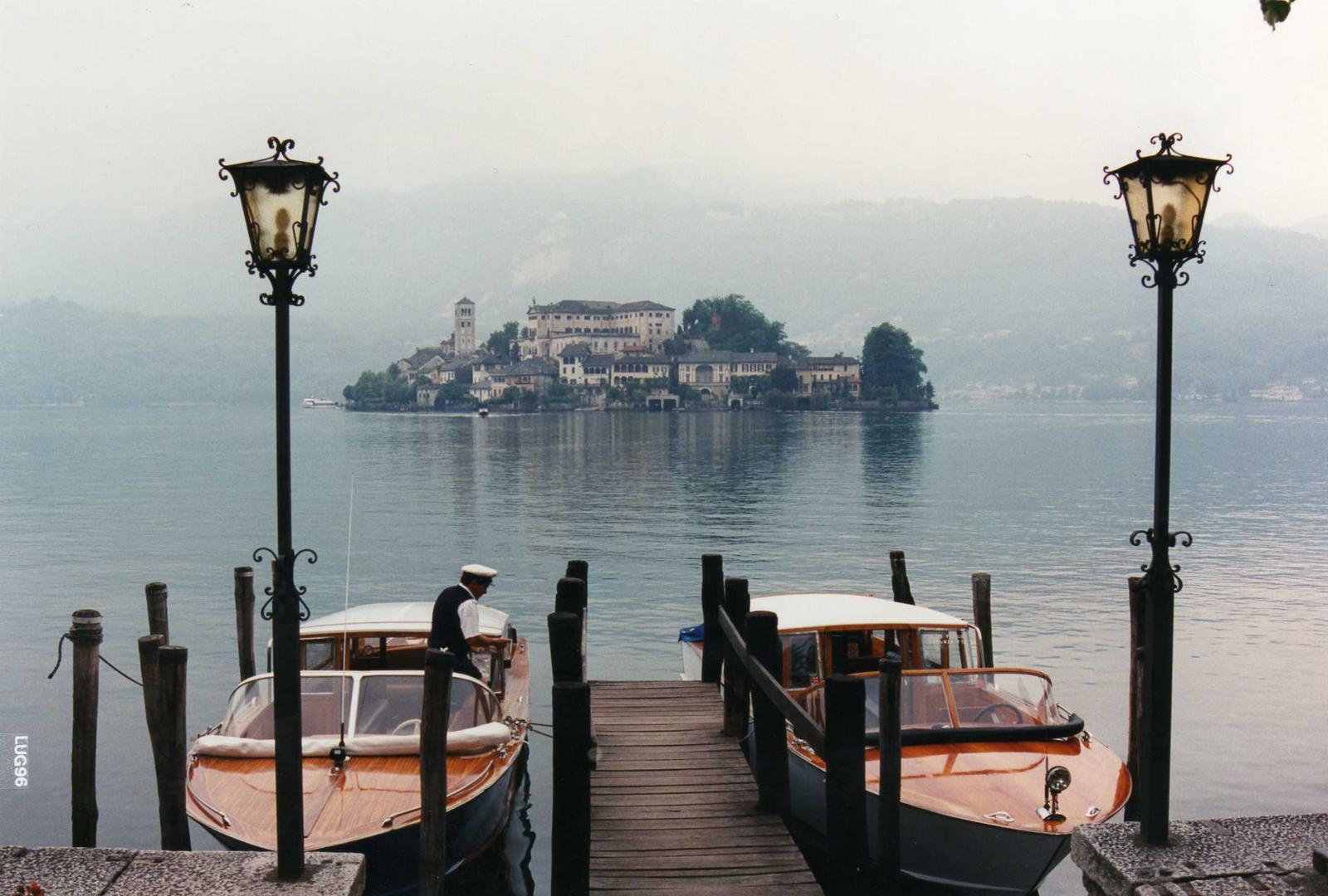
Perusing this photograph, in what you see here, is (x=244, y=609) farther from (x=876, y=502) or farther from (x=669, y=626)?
(x=876, y=502)

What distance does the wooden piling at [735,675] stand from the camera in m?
13.5

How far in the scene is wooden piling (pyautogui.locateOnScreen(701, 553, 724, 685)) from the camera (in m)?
16.3

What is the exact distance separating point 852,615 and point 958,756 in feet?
9.22

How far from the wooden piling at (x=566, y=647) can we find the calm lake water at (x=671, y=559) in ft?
15.0

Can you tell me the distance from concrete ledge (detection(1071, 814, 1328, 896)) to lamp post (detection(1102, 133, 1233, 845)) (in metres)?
0.42

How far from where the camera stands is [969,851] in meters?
11.1

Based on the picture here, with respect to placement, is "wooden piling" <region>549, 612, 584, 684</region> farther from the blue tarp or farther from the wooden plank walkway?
the blue tarp

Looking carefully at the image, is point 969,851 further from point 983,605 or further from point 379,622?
point 983,605

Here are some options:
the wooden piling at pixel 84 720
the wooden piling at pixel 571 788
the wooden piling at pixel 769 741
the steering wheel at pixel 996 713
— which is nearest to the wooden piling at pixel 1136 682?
the steering wheel at pixel 996 713

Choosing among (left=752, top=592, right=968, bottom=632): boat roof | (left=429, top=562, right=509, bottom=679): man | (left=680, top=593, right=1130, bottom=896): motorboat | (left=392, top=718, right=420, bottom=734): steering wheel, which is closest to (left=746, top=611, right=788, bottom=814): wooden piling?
(left=680, top=593, right=1130, bottom=896): motorboat

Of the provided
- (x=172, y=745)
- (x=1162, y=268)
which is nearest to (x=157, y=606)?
(x=172, y=745)

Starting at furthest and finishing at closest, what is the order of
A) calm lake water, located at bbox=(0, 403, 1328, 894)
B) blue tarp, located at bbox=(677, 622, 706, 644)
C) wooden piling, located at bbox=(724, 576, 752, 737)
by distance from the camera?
calm lake water, located at bbox=(0, 403, 1328, 894) → blue tarp, located at bbox=(677, 622, 706, 644) → wooden piling, located at bbox=(724, 576, 752, 737)

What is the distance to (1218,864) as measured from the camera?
750 centimetres

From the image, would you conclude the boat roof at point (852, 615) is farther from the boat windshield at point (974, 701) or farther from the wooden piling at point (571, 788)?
the wooden piling at point (571, 788)
